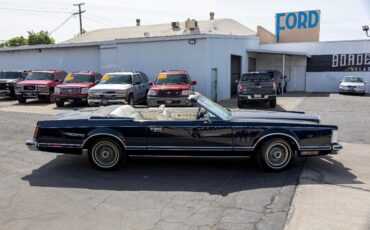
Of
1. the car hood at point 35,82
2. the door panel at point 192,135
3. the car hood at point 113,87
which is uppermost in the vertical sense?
the car hood at point 35,82

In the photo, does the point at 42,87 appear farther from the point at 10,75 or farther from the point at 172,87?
the point at 172,87

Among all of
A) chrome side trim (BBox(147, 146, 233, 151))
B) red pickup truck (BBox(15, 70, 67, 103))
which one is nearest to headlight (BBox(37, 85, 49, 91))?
red pickup truck (BBox(15, 70, 67, 103))

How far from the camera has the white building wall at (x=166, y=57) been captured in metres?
19.4

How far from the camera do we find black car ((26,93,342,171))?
621 centimetres

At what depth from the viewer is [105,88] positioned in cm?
1542

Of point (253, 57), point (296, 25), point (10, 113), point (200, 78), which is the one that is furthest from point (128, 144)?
point (296, 25)

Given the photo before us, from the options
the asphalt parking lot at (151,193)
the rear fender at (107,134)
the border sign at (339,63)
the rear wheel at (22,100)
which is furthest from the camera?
the border sign at (339,63)

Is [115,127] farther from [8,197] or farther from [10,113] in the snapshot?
[10,113]

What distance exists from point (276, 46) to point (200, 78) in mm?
12835

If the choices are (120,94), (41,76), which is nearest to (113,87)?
(120,94)

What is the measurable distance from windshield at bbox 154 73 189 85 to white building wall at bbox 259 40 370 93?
53.0ft

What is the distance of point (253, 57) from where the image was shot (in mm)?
28828

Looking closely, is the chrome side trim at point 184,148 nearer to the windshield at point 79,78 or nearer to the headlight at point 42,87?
the windshield at point 79,78

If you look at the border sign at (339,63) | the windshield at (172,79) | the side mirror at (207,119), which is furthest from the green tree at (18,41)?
the side mirror at (207,119)
